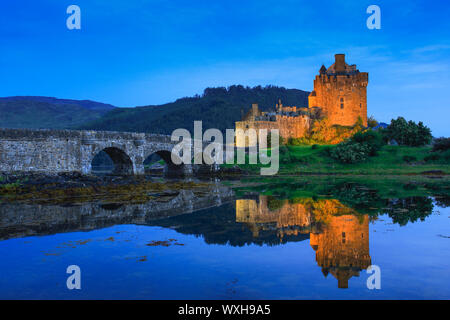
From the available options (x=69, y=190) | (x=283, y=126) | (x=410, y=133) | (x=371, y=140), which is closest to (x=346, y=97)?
(x=283, y=126)

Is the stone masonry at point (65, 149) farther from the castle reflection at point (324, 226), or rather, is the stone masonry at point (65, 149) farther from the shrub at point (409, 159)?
the shrub at point (409, 159)

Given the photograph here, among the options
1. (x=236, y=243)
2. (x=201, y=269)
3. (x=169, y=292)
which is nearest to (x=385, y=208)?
(x=236, y=243)

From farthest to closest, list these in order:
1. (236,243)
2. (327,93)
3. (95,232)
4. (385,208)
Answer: (327,93) → (385,208) → (95,232) → (236,243)

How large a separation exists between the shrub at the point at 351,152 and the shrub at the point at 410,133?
22.6 ft

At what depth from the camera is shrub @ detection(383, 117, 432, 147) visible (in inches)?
2076

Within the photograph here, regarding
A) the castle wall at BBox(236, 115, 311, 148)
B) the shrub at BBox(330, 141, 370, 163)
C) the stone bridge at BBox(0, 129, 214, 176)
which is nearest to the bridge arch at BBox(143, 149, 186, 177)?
the stone bridge at BBox(0, 129, 214, 176)

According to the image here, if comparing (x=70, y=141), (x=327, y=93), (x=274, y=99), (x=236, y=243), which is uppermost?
(x=274, y=99)

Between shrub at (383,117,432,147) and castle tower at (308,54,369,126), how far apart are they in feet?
58.2

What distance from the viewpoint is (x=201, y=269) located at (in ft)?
27.0

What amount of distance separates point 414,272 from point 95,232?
29.3 feet

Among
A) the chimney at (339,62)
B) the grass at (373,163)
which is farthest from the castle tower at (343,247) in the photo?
the chimney at (339,62)

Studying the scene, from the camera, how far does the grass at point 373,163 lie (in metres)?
44.5

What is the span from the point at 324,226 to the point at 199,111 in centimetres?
12632
